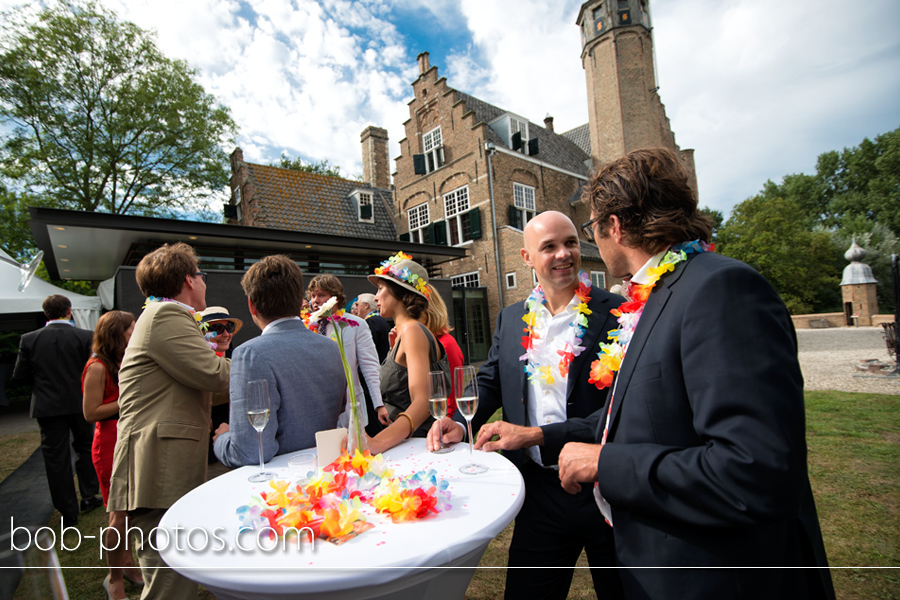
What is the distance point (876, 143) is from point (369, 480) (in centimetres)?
5226

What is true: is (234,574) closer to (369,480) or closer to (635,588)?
(369,480)

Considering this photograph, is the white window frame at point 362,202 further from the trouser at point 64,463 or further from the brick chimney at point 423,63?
the trouser at point 64,463

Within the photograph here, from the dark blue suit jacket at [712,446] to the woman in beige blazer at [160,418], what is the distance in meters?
2.16

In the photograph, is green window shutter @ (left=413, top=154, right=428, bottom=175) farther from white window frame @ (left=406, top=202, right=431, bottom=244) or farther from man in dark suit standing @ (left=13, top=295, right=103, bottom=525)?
man in dark suit standing @ (left=13, top=295, right=103, bottom=525)

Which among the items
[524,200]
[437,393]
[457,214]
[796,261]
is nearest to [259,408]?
[437,393]

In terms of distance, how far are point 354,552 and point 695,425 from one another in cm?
97

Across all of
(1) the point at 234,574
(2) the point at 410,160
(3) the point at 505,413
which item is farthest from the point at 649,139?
(1) the point at 234,574

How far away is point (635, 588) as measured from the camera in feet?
3.94

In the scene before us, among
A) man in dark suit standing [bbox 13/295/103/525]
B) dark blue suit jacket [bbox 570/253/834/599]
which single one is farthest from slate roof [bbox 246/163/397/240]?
dark blue suit jacket [bbox 570/253/834/599]

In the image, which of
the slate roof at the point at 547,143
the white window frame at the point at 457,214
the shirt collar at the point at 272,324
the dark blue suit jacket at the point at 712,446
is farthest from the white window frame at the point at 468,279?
the dark blue suit jacket at the point at 712,446

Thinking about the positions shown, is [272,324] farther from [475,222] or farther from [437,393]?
[475,222]

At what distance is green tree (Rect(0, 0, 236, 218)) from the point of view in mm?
14344

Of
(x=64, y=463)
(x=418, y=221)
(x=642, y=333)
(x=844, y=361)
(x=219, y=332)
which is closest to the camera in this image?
(x=642, y=333)

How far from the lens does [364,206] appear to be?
19.3 metres
